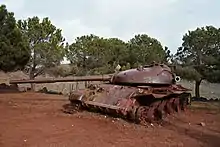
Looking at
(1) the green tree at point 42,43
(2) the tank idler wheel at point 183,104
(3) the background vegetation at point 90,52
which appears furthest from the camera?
(1) the green tree at point 42,43

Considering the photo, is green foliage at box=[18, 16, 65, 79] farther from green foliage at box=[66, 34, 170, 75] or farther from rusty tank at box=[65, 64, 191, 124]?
rusty tank at box=[65, 64, 191, 124]

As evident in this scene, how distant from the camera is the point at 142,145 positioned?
305 inches

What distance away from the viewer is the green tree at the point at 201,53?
20688 mm

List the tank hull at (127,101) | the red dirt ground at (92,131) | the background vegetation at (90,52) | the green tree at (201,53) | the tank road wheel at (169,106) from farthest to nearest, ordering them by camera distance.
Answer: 1. the green tree at (201,53)
2. the background vegetation at (90,52)
3. the tank road wheel at (169,106)
4. the tank hull at (127,101)
5. the red dirt ground at (92,131)

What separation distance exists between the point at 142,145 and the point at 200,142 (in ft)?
5.37

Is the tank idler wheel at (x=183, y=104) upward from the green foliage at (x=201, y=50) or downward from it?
downward

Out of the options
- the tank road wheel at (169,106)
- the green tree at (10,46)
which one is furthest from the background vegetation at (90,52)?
the tank road wheel at (169,106)

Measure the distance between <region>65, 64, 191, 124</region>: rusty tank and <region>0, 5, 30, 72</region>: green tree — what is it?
300 inches

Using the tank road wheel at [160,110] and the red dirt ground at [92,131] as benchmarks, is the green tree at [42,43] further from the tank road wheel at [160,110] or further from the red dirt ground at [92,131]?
the tank road wheel at [160,110]

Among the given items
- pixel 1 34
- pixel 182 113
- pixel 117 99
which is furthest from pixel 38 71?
pixel 117 99

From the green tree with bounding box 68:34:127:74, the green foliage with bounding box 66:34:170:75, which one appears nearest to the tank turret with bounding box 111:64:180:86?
the green foliage with bounding box 66:34:170:75

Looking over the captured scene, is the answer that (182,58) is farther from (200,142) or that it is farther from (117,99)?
(200,142)

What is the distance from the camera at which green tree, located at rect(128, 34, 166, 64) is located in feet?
88.5

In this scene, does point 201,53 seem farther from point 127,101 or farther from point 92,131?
point 92,131
